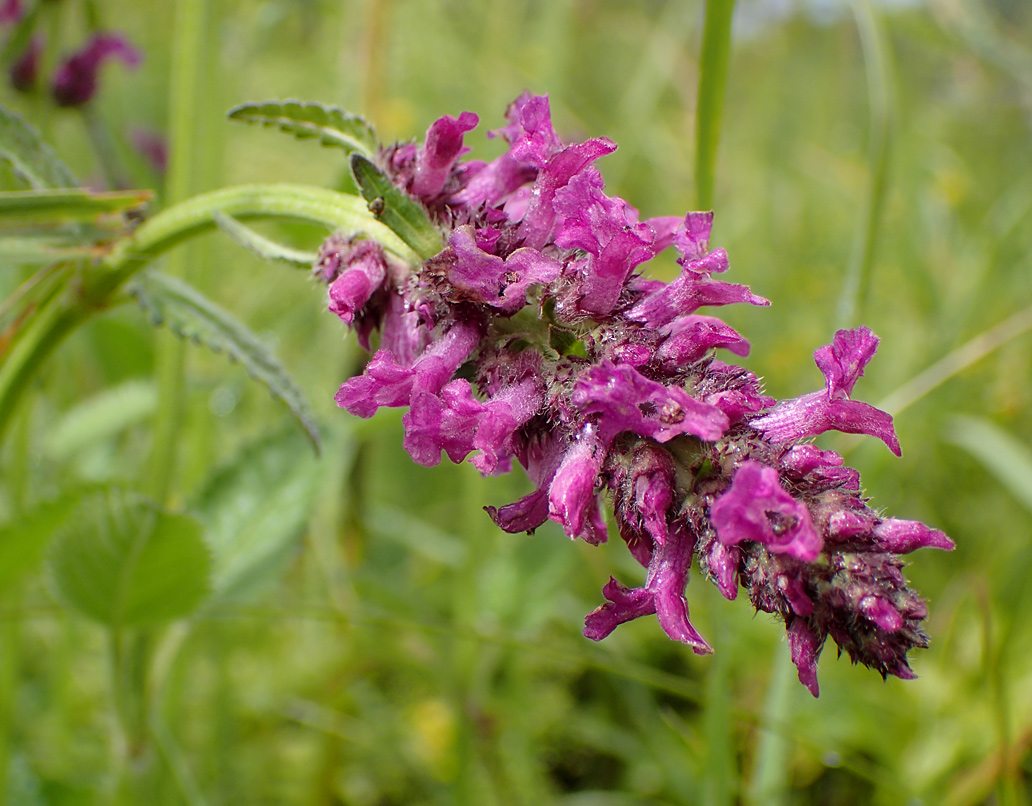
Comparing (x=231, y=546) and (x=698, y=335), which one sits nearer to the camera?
(x=698, y=335)

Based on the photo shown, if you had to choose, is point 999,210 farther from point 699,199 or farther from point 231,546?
point 231,546

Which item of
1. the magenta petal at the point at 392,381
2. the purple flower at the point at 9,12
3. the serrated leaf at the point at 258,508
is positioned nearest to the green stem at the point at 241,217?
the magenta petal at the point at 392,381

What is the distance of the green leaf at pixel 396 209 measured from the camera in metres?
0.92

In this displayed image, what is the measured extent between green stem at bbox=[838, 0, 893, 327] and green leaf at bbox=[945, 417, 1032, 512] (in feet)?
3.47

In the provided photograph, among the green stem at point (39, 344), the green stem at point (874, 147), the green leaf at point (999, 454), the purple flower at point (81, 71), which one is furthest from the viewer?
the green leaf at point (999, 454)

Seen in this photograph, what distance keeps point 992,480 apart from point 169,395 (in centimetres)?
363

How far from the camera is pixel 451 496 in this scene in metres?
4.01

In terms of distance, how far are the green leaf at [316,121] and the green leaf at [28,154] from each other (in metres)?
0.32

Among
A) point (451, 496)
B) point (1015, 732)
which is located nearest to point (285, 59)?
point (451, 496)

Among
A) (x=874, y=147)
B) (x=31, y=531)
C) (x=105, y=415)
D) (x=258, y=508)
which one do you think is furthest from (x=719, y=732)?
(x=105, y=415)

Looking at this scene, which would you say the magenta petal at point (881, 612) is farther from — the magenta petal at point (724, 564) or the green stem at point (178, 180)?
the green stem at point (178, 180)

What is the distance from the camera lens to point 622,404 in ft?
2.73

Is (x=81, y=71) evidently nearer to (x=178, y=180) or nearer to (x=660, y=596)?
(x=178, y=180)

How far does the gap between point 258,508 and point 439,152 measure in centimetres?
121
